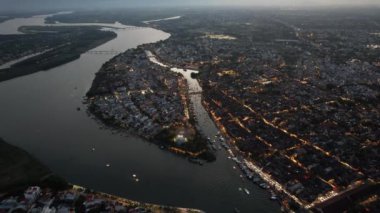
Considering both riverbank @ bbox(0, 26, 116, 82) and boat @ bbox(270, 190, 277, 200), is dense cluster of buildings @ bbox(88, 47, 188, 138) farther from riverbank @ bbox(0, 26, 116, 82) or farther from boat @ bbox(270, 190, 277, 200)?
boat @ bbox(270, 190, 277, 200)

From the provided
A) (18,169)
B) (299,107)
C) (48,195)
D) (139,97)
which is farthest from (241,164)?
(139,97)

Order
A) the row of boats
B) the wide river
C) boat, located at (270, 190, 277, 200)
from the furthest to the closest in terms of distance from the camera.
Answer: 1. the row of boats
2. the wide river
3. boat, located at (270, 190, 277, 200)

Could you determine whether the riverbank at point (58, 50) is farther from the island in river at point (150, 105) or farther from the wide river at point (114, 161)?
the wide river at point (114, 161)

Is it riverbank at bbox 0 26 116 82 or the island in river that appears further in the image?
riverbank at bbox 0 26 116 82

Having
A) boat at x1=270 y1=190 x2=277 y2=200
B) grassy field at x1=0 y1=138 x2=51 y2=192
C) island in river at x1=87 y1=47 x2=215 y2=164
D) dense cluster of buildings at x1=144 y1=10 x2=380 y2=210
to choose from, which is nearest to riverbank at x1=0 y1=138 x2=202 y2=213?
grassy field at x1=0 y1=138 x2=51 y2=192

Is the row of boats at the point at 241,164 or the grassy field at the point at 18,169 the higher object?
the grassy field at the point at 18,169

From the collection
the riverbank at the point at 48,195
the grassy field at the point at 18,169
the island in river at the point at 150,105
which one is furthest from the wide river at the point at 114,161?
the island in river at the point at 150,105

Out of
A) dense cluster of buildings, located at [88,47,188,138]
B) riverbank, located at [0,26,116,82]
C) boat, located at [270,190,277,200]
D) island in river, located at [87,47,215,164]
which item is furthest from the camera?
riverbank, located at [0,26,116,82]
